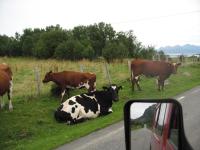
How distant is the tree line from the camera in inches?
2215

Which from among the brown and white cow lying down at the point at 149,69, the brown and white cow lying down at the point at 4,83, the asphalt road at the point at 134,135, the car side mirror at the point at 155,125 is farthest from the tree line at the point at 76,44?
the car side mirror at the point at 155,125

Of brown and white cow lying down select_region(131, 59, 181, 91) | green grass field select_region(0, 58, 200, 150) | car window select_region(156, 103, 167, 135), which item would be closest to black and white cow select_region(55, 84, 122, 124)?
green grass field select_region(0, 58, 200, 150)

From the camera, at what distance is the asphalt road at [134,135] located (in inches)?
83.2

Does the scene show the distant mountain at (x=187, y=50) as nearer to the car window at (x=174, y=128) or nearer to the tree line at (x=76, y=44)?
the car window at (x=174, y=128)

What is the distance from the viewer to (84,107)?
15.6 m

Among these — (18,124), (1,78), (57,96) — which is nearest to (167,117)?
(18,124)

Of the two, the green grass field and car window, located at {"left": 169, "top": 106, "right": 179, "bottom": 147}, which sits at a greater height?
car window, located at {"left": 169, "top": 106, "right": 179, "bottom": 147}

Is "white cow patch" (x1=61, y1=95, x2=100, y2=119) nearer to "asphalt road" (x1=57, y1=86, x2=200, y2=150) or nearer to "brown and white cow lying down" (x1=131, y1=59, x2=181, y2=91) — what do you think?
"asphalt road" (x1=57, y1=86, x2=200, y2=150)

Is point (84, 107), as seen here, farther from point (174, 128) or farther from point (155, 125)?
point (174, 128)

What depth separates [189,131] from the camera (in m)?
2.13

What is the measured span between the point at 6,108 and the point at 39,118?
2.23 metres

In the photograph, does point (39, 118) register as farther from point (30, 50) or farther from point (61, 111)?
point (30, 50)

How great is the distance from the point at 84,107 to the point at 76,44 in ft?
132

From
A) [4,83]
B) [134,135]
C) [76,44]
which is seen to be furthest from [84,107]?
[76,44]
